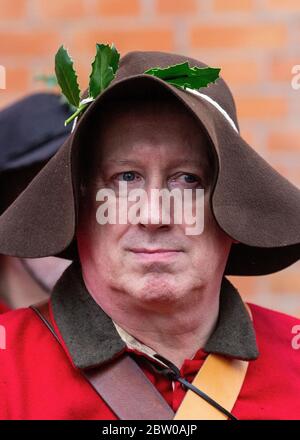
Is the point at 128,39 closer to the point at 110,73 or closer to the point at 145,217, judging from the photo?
the point at 110,73

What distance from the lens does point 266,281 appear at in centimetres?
402

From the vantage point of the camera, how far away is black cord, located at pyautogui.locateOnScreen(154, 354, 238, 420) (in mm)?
2611

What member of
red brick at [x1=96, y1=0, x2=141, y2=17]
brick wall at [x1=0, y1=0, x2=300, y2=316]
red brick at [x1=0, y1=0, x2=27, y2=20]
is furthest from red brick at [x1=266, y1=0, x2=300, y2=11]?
red brick at [x1=0, y1=0, x2=27, y2=20]

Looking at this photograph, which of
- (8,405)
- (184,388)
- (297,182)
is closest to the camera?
(8,405)

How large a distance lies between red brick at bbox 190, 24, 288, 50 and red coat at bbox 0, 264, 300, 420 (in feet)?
4.95

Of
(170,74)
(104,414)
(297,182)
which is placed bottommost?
(104,414)

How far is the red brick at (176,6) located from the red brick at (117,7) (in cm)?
9

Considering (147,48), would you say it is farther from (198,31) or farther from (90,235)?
(90,235)

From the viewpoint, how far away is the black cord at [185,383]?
→ 261cm

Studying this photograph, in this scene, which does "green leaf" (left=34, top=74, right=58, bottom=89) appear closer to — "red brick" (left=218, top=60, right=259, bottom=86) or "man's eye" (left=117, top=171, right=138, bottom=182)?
"red brick" (left=218, top=60, right=259, bottom=86)

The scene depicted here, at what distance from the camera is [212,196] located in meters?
2.59

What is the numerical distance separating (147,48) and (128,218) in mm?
1630

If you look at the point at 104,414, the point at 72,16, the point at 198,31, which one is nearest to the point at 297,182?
the point at 198,31

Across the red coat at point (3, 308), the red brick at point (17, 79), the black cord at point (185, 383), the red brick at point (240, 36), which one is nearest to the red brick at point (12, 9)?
the red brick at point (17, 79)
